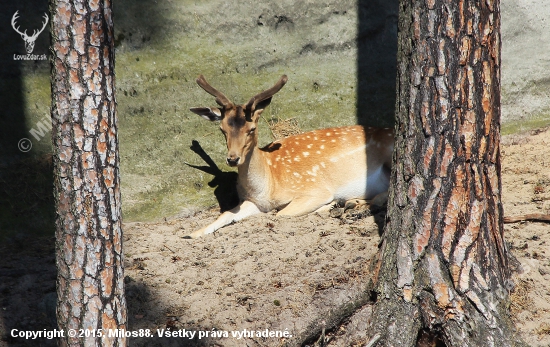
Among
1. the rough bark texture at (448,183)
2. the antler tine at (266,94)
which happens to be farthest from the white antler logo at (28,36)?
the rough bark texture at (448,183)

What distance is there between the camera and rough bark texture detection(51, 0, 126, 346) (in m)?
2.98

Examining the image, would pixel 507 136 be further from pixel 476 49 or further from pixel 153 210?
pixel 153 210

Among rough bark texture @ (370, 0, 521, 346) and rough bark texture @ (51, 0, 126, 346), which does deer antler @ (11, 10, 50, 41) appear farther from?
rough bark texture @ (370, 0, 521, 346)

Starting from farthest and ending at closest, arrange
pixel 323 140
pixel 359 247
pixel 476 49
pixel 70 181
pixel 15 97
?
pixel 323 140
pixel 15 97
pixel 359 247
pixel 476 49
pixel 70 181

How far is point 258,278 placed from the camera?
4441 mm

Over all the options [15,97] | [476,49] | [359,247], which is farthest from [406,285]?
[15,97]

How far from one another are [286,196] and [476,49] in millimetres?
3278

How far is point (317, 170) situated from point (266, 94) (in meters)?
1.16

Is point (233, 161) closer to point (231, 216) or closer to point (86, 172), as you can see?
point (231, 216)

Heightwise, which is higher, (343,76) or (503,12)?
(503,12)

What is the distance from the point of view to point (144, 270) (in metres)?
4.76

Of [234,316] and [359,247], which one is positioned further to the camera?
[359,247]

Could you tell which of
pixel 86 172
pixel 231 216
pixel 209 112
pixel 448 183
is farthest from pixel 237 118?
pixel 86 172

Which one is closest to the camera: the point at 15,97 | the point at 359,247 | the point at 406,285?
the point at 406,285
